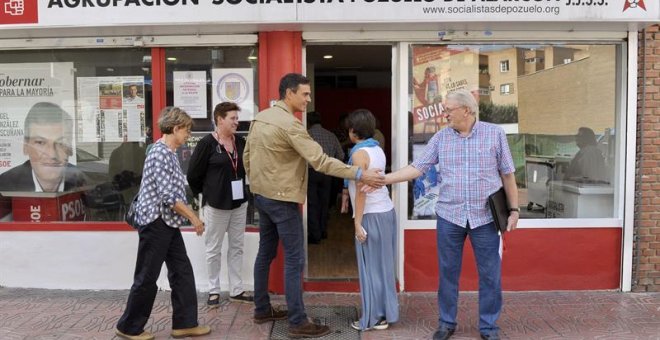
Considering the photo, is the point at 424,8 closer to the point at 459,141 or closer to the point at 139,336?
the point at 459,141

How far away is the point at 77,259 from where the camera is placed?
5.37m

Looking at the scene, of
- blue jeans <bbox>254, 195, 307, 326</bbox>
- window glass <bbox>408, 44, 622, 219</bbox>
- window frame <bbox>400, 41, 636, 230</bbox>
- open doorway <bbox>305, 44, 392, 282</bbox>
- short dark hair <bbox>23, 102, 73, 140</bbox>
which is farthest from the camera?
open doorway <bbox>305, 44, 392, 282</bbox>

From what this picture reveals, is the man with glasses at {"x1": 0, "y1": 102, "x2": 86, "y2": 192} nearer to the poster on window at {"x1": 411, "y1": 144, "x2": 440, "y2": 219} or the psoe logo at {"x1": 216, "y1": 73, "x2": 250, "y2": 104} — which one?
the psoe logo at {"x1": 216, "y1": 73, "x2": 250, "y2": 104}

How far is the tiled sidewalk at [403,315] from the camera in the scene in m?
→ 4.33

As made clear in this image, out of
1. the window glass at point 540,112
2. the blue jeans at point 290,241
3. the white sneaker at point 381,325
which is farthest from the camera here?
the window glass at point 540,112

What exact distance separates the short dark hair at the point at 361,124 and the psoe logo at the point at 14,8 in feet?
9.68

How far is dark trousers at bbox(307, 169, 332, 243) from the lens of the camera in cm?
648

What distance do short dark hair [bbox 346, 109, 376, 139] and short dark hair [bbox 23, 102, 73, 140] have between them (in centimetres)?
293

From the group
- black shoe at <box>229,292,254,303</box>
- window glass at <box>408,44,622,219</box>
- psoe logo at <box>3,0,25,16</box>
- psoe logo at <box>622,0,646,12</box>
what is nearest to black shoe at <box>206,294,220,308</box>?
black shoe at <box>229,292,254,303</box>

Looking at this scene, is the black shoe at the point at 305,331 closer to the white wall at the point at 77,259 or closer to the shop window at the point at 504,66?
the white wall at the point at 77,259

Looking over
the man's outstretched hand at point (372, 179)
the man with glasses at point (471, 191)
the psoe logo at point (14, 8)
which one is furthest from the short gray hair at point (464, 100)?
the psoe logo at point (14, 8)

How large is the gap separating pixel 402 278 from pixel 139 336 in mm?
2299

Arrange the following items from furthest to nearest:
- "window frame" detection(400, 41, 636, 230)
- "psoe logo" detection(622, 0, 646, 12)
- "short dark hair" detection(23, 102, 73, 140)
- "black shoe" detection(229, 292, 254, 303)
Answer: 1. "short dark hair" detection(23, 102, 73, 140)
2. "window frame" detection(400, 41, 636, 230)
3. "black shoe" detection(229, 292, 254, 303)
4. "psoe logo" detection(622, 0, 646, 12)

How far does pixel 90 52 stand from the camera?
17.8 ft
